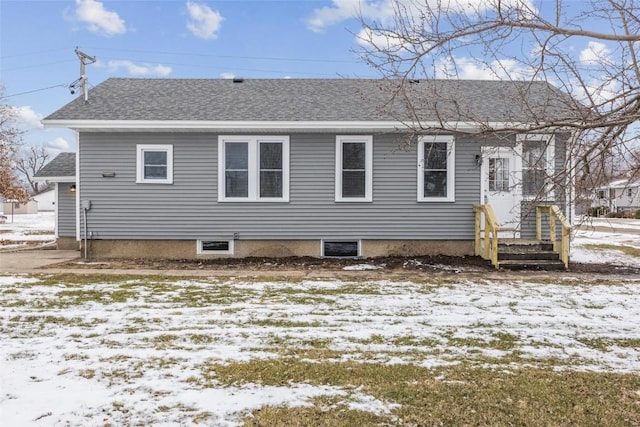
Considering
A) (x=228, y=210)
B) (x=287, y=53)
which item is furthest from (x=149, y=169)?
(x=287, y=53)

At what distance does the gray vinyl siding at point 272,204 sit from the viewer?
10.2 metres

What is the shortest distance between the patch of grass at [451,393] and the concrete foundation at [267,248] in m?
6.74

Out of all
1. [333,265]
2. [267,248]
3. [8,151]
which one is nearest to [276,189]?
[267,248]

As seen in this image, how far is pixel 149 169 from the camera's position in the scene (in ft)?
33.9

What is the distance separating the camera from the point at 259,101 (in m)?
11.0

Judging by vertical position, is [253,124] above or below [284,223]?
above

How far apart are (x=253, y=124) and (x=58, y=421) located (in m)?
7.91

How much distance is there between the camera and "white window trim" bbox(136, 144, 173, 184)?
10227mm

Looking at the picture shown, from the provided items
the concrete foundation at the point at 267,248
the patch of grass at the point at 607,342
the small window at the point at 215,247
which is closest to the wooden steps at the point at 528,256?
the concrete foundation at the point at 267,248

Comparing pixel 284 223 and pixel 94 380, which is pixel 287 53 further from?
pixel 94 380

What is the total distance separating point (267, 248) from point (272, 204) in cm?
107

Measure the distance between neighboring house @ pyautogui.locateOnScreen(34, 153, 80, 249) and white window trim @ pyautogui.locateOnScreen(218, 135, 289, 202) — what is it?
5.06 m

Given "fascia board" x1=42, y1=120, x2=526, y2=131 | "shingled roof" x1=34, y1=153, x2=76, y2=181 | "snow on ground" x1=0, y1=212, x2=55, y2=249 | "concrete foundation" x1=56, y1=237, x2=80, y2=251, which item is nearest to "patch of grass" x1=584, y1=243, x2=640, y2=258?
"fascia board" x1=42, y1=120, x2=526, y2=131

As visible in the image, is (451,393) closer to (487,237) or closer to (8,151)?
(487,237)
